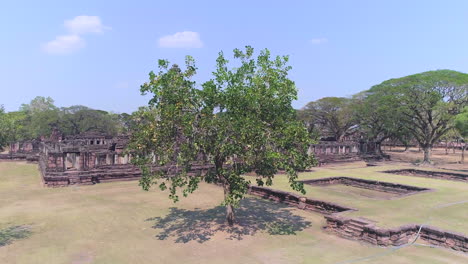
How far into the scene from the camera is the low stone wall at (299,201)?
45.1 feet

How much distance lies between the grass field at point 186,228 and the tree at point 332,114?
31.4m

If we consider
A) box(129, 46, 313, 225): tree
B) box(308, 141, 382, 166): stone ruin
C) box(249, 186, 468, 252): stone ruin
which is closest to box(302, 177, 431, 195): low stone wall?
box(308, 141, 382, 166): stone ruin

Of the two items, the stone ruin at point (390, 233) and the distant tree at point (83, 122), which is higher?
the distant tree at point (83, 122)

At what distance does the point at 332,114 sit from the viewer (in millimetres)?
51406

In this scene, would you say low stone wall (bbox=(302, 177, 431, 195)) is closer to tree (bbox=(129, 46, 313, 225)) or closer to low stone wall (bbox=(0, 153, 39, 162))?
tree (bbox=(129, 46, 313, 225))

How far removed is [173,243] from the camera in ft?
33.2

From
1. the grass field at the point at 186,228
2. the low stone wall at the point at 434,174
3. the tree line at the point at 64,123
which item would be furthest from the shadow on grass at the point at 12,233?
the tree line at the point at 64,123

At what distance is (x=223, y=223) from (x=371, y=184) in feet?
43.1

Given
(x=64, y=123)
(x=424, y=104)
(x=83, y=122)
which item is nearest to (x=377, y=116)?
(x=424, y=104)

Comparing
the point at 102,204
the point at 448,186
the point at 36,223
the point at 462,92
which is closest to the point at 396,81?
the point at 462,92

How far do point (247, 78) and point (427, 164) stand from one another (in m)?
30.2

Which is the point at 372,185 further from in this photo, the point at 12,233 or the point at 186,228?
the point at 12,233

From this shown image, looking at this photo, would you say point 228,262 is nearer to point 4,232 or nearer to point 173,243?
point 173,243

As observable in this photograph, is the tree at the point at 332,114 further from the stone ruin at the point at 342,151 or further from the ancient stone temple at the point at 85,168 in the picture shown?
the ancient stone temple at the point at 85,168
